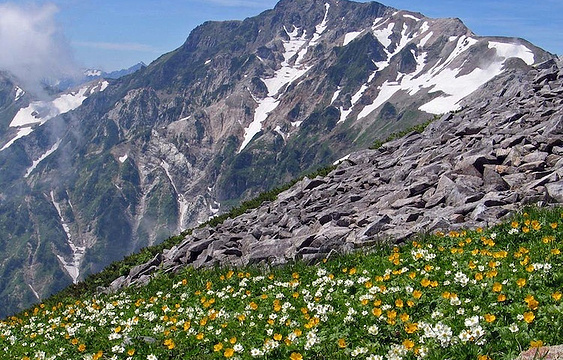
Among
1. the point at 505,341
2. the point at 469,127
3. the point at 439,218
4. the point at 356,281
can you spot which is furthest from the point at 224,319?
the point at 469,127

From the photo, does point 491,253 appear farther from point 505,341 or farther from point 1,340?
point 1,340

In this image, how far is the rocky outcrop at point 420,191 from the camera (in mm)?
15733

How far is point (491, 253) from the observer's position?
10219mm

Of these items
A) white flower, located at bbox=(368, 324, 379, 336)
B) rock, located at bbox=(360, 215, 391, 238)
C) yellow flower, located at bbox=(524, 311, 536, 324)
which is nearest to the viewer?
yellow flower, located at bbox=(524, 311, 536, 324)

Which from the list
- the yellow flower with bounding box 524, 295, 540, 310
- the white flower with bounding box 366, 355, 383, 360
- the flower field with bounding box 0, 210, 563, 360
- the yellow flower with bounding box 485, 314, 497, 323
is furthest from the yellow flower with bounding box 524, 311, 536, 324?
the white flower with bounding box 366, 355, 383, 360

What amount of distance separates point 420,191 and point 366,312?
12138 millimetres

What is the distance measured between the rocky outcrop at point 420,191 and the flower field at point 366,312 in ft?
7.78

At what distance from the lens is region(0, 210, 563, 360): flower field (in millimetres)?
7043

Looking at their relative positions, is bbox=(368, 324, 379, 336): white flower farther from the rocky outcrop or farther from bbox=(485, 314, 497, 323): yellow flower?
the rocky outcrop

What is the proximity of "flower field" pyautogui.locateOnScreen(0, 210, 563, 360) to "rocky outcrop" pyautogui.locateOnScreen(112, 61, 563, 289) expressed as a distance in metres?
2.37

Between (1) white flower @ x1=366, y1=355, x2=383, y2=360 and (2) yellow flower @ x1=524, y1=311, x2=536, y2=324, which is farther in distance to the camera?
(1) white flower @ x1=366, y1=355, x2=383, y2=360

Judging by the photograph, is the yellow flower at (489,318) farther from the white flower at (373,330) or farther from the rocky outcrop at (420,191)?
the rocky outcrop at (420,191)

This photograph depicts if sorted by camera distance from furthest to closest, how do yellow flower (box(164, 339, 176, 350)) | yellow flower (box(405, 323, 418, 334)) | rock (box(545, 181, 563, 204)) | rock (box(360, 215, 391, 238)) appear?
rock (box(360, 215, 391, 238))
rock (box(545, 181, 563, 204))
yellow flower (box(164, 339, 176, 350))
yellow flower (box(405, 323, 418, 334))

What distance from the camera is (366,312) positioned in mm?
8508
